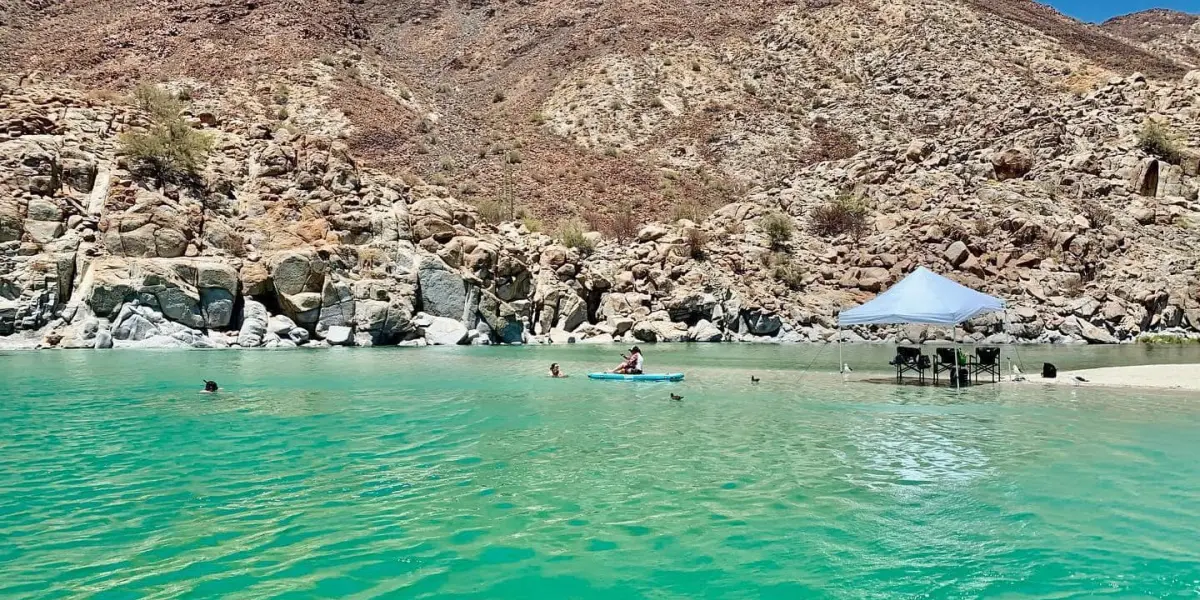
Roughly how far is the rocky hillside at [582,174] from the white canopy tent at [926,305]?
16100 mm

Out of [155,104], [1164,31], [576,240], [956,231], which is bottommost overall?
[576,240]

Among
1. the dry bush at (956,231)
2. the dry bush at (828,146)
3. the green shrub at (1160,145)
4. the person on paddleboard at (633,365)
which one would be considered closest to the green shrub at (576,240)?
the dry bush at (956,231)

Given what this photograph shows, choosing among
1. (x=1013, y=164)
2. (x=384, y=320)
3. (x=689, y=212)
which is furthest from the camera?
(x=689, y=212)

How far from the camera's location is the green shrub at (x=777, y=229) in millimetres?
40062

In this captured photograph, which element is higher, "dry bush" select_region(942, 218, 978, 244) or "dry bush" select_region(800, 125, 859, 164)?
"dry bush" select_region(800, 125, 859, 164)

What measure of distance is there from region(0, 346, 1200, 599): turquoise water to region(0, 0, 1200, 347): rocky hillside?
16.0 meters

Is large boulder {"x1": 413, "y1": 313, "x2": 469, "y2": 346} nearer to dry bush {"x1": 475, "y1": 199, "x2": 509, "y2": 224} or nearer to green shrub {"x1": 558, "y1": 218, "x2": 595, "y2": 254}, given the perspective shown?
green shrub {"x1": 558, "y1": 218, "x2": 595, "y2": 254}

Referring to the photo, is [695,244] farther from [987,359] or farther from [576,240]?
[987,359]

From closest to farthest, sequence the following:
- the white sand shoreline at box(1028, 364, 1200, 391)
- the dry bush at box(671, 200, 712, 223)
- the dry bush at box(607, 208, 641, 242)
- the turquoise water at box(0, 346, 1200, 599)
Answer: the turquoise water at box(0, 346, 1200, 599) → the white sand shoreline at box(1028, 364, 1200, 391) → the dry bush at box(607, 208, 641, 242) → the dry bush at box(671, 200, 712, 223)

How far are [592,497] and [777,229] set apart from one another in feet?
116

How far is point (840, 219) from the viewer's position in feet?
137

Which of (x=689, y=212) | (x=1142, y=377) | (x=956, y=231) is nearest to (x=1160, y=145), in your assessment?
(x=956, y=231)

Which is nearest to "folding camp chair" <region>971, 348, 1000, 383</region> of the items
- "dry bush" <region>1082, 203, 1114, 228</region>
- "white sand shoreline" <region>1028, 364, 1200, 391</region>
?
"white sand shoreline" <region>1028, 364, 1200, 391</region>

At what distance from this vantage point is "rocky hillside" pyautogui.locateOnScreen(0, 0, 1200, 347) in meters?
28.4
